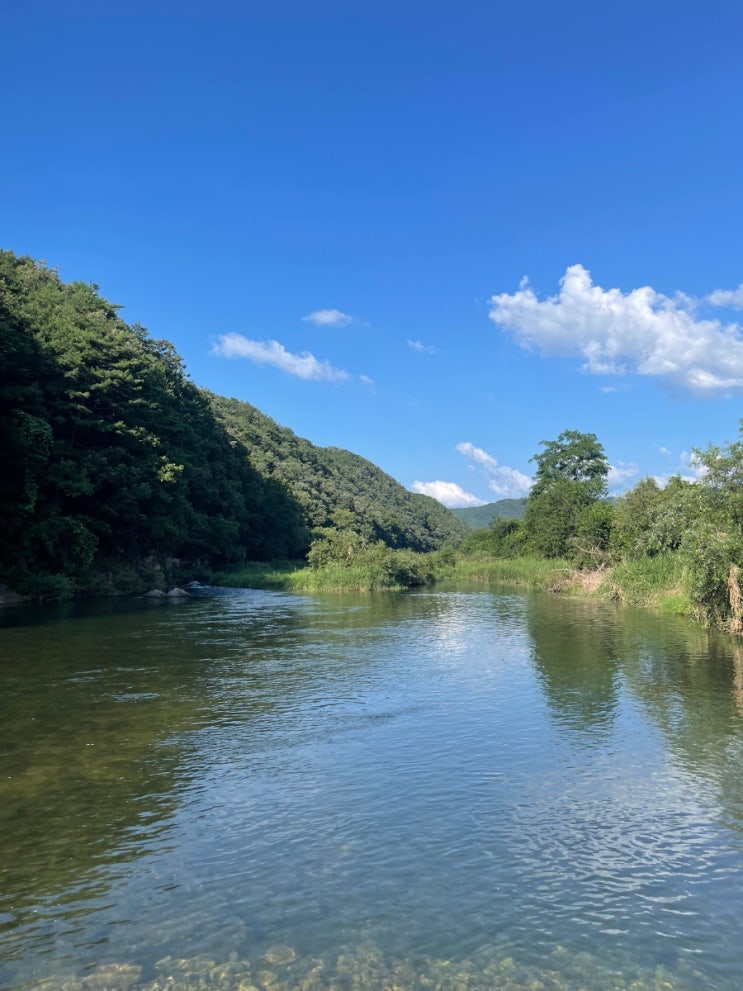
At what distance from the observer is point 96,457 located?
46.8 meters

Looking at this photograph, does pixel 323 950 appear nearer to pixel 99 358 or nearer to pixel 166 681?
pixel 166 681

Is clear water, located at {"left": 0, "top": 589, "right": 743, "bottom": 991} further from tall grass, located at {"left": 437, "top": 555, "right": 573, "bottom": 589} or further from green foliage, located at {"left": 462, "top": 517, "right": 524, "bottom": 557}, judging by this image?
green foliage, located at {"left": 462, "top": 517, "right": 524, "bottom": 557}

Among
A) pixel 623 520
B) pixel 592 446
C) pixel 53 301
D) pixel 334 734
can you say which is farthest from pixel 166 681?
pixel 592 446

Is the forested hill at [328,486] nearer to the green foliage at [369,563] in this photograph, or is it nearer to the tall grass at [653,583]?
the green foliage at [369,563]

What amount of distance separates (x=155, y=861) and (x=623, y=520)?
143 feet

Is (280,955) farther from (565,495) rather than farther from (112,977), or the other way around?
(565,495)

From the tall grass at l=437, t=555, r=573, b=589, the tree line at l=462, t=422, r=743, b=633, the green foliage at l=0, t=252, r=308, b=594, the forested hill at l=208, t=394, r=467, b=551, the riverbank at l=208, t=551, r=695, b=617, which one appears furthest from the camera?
the forested hill at l=208, t=394, r=467, b=551

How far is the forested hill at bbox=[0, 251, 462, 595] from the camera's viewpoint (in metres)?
39.4

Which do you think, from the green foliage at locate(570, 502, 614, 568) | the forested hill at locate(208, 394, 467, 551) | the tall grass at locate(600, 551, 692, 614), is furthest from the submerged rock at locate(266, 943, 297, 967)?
the forested hill at locate(208, 394, 467, 551)

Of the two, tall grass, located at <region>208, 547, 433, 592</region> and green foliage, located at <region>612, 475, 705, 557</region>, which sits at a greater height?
green foliage, located at <region>612, 475, 705, 557</region>

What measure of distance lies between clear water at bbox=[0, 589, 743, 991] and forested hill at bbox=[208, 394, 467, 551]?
266 feet

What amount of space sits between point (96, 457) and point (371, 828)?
141 ft

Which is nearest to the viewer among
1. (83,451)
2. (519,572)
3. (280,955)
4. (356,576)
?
Result: (280,955)

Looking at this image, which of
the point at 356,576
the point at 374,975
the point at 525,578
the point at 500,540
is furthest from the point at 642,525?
the point at 500,540
